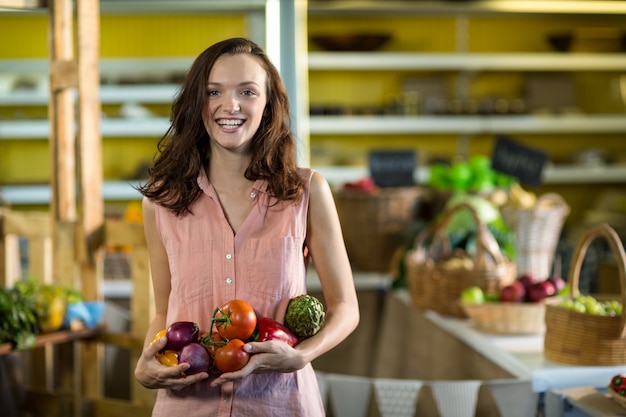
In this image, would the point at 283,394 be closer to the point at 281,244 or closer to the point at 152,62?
the point at 281,244

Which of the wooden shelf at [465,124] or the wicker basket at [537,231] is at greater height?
the wooden shelf at [465,124]

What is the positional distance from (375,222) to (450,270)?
1119 millimetres

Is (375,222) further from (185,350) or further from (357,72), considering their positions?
(185,350)

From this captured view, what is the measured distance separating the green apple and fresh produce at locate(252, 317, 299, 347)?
1.45 metres

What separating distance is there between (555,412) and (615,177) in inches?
173

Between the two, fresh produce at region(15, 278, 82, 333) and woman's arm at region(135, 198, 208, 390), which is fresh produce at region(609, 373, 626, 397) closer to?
woman's arm at region(135, 198, 208, 390)

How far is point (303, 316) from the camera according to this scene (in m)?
1.54

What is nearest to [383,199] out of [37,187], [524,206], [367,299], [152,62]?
[367,299]

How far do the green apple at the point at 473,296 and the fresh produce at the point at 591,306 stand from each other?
48cm

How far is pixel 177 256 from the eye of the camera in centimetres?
162

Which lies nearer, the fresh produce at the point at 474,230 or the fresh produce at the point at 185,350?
the fresh produce at the point at 185,350

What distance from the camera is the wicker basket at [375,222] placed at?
163 inches

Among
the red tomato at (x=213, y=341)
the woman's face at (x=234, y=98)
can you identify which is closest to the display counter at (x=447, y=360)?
the red tomato at (x=213, y=341)

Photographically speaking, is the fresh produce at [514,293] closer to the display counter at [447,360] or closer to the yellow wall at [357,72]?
the display counter at [447,360]
